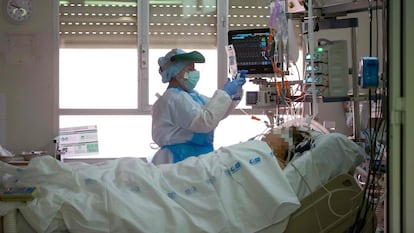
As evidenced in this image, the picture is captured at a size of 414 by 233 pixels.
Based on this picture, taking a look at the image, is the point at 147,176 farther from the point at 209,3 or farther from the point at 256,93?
the point at 209,3

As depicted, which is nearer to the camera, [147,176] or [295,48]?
[147,176]

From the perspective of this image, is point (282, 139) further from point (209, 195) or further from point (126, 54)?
point (126, 54)

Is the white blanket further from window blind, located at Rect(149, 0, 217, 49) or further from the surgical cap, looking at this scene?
window blind, located at Rect(149, 0, 217, 49)

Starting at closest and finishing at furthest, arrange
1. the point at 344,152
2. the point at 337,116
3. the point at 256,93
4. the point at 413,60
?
the point at 413,60
the point at 344,152
the point at 256,93
the point at 337,116

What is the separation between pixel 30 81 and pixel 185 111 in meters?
2.11

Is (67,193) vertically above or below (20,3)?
below

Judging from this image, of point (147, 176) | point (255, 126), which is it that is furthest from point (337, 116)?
point (147, 176)

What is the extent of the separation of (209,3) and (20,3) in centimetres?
179

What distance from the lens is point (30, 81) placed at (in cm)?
463

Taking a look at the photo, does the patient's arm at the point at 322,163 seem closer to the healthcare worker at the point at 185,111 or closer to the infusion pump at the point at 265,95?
the healthcare worker at the point at 185,111

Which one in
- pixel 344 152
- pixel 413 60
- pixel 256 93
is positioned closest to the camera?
pixel 413 60

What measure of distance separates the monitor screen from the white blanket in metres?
1.41

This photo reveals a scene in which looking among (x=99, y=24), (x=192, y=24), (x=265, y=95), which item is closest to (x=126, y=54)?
(x=99, y=24)

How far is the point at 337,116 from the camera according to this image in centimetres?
489
